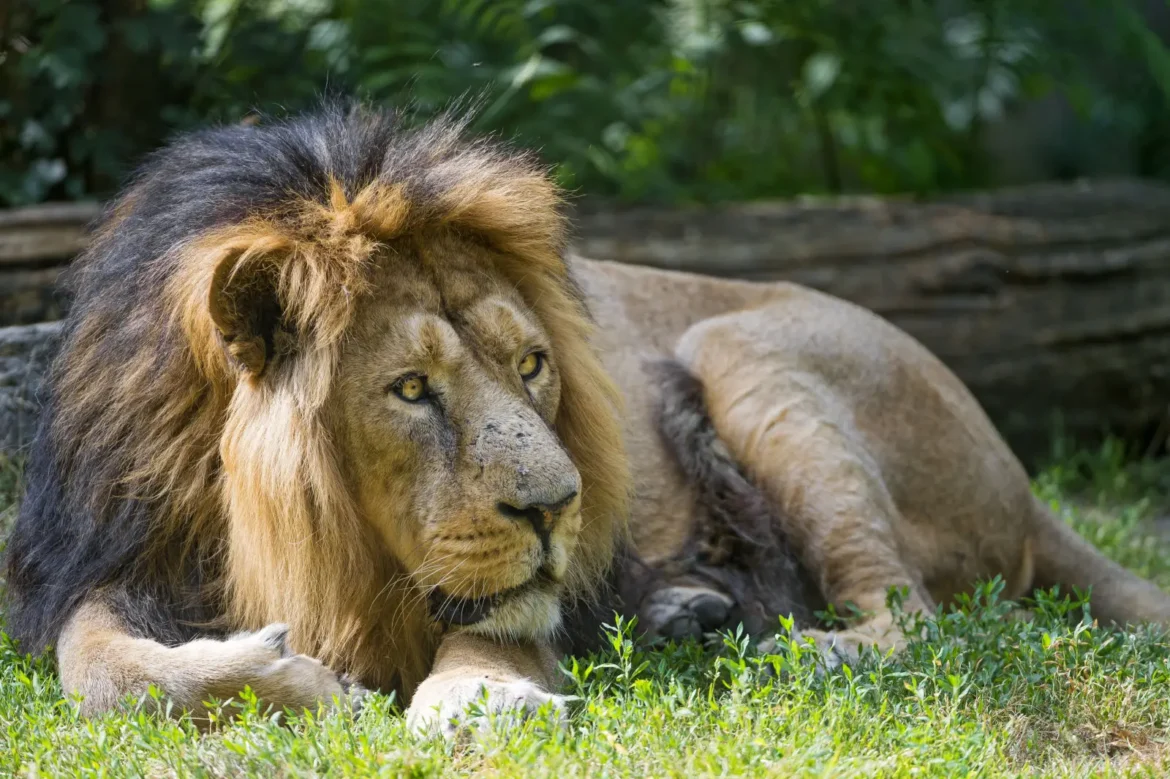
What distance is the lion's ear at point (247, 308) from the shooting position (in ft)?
9.77

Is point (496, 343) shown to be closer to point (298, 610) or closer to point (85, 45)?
point (298, 610)

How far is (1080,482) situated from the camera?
21.9 feet

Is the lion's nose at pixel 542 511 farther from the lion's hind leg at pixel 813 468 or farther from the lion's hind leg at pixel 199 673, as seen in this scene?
the lion's hind leg at pixel 813 468

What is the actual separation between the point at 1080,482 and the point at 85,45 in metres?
5.11

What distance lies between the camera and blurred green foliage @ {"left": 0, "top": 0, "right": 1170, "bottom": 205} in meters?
6.21

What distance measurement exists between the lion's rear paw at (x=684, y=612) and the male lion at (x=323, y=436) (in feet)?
1.22

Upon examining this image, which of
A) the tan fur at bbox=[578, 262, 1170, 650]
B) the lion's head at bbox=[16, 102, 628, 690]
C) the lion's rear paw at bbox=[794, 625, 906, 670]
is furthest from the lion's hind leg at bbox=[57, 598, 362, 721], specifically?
the tan fur at bbox=[578, 262, 1170, 650]

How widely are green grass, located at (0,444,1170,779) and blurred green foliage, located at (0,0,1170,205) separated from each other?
2.85 metres

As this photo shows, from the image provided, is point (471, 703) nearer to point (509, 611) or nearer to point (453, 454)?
point (509, 611)

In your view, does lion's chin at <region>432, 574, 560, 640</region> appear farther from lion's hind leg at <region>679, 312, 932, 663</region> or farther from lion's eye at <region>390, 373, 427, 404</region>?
lion's hind leg at <region>679, 312, 932, 663</region>

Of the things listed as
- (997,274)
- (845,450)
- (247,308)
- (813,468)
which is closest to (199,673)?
(247,308)

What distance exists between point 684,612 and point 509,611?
98 centimetres

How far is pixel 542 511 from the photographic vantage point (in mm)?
2949

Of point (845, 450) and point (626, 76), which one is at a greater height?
point (626, 76)
